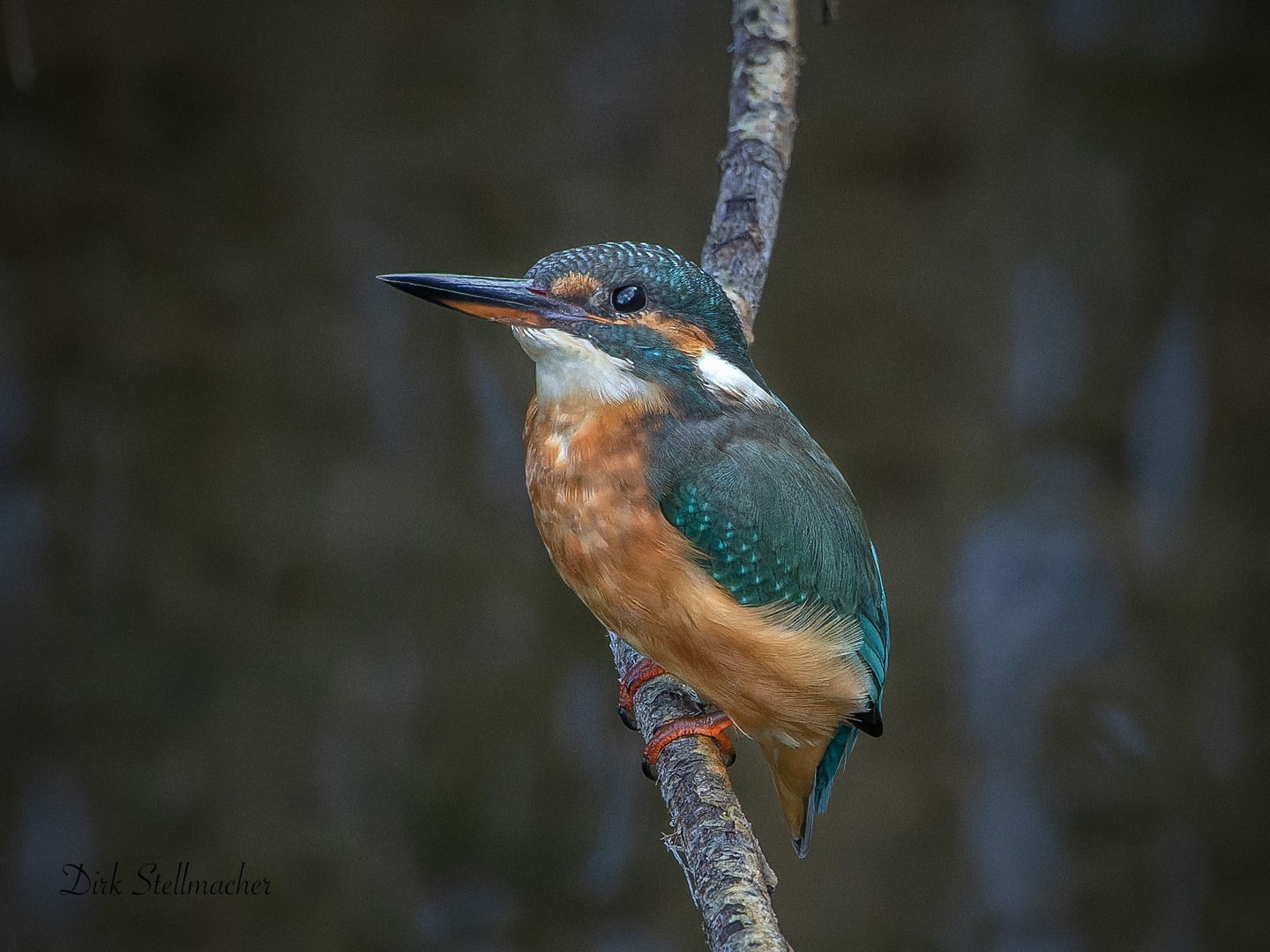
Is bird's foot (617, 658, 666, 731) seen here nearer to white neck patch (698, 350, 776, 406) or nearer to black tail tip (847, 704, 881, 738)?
black tail tip (847, 704, 881, 738)

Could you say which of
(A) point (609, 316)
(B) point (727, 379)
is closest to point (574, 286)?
(A) point (609, 316)

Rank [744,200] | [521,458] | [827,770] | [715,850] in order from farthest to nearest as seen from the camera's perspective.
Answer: [521,458] < [744,200] < [827,770] < [715,850]

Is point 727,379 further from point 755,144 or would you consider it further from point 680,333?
point 755,144

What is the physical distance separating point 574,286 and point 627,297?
7 centimetres

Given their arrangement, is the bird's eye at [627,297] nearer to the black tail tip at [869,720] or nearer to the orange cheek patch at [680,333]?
the orange cheek patch at [680,333]

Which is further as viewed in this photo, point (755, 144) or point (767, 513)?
point (755, 144)

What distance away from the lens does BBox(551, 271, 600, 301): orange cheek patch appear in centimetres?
130

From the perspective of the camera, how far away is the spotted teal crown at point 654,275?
1.31 m

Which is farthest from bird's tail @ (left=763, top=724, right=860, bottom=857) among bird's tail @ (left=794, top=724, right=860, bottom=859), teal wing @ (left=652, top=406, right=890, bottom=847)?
teal wing @ (left=652, top=406, right=890, bottom=847)

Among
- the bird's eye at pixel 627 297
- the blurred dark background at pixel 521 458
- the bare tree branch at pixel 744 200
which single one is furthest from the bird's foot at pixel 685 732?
the blurred dark background at pixel 521 458

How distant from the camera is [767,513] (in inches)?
51.8

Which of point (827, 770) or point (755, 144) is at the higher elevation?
point (755, 144)

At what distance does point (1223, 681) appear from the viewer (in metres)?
2.93

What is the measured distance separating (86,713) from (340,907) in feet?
2.57
